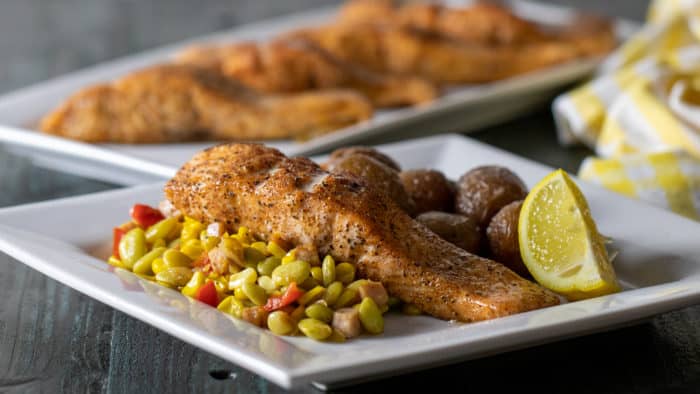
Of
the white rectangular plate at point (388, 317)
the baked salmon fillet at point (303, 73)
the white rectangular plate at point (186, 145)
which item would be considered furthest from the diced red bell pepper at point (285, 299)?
the baked salmon fillet at point (303, 73)

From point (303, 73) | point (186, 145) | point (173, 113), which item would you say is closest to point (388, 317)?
point (186, 145)

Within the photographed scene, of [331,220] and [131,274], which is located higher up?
[331,220]

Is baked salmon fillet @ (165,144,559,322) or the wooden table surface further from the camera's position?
baked salmon fillet @ (165,144,559,322)

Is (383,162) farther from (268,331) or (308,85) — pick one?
(308,85)

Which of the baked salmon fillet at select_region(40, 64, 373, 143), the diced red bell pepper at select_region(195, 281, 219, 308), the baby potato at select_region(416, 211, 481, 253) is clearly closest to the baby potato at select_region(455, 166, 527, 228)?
the baby potato at select_region(416, 211, 481, 253)

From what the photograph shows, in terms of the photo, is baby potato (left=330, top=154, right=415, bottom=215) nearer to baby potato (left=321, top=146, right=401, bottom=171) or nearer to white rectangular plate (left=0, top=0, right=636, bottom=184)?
baby potato (left=321, top=146, right=401, bottom=171)

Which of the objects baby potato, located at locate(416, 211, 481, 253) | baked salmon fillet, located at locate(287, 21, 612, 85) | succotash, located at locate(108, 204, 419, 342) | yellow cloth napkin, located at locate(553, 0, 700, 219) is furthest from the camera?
baked salmon fillet, located at locate(287, 21, 612, 85)

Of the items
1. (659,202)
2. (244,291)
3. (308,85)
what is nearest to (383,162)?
(244,291)
